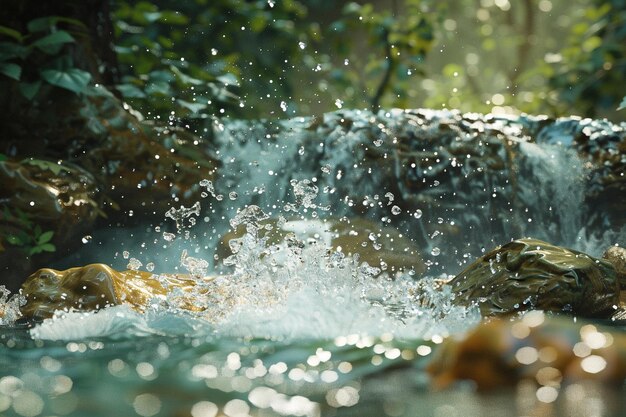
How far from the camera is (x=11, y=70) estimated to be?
5.62 m

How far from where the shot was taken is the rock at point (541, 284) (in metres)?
3.85

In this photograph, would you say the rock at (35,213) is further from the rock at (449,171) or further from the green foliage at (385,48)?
the green foliage at (385,48)

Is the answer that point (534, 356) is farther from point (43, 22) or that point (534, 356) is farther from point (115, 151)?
point (43, 22)

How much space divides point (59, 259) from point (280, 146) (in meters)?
A: 2.13

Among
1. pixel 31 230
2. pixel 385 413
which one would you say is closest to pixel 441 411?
pixel 385 413

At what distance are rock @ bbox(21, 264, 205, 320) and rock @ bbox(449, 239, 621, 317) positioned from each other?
1447 mm

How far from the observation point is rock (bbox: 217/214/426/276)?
19.1 ft

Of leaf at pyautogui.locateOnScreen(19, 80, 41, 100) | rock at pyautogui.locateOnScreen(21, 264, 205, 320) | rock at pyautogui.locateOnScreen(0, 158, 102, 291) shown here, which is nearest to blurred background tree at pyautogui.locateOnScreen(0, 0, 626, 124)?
leaf at pyautogui.locateOnScreen(19, 80, 41, 100)

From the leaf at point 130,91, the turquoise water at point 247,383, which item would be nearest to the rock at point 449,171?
the leaf at point 130,91

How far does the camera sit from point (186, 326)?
11.5 feet

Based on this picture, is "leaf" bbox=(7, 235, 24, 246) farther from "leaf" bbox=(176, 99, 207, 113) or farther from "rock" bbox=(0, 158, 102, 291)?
"leaf" bbox=(176, 99, 207, 113)

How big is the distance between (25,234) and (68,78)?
1291 mm

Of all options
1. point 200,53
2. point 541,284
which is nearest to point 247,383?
point 541,284

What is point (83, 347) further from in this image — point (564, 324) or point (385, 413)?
point (564, 324)
